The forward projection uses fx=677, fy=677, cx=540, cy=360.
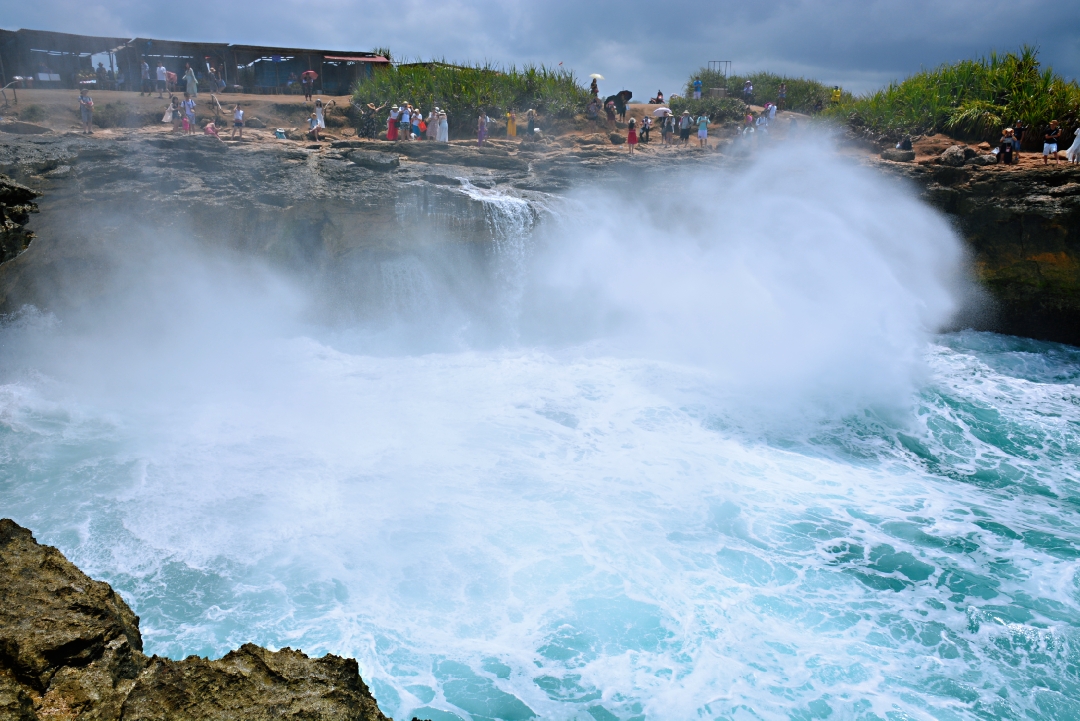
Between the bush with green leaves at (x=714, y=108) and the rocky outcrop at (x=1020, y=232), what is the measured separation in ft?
27.0

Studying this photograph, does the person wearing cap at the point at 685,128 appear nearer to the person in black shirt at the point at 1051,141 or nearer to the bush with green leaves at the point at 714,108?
the bush with green leaves at the point at 714,108

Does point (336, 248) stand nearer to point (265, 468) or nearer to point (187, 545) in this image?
point (265, 468)

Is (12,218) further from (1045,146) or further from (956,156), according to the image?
(1045,146)

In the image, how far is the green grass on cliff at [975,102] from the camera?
606 inches

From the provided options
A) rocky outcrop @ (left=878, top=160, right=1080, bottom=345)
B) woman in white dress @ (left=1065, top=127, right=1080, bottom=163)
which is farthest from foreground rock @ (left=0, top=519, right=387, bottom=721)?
woman in white dress @ (left=1065, top=127, right=1080, bottom=163)

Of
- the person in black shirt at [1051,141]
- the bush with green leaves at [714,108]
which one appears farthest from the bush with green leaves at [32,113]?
the person in black shirt at [1051,141]

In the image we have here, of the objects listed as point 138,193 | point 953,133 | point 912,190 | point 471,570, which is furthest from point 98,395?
point 953,133

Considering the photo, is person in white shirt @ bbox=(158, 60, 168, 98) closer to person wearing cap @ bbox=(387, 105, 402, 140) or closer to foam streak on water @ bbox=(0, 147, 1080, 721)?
person wearing cap @ bbox=(387, 105, 402, 140)

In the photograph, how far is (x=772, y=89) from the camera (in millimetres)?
24188

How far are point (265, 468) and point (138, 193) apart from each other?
6958mm

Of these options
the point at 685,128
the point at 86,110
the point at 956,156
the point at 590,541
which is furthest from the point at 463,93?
the point at 590,541

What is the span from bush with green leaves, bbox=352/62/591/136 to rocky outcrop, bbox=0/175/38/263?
45.0ft

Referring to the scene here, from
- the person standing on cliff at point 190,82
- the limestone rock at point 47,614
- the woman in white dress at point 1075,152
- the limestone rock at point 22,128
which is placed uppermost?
the person standing on cliff at point 190,82

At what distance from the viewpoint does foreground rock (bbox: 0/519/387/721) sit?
2.66 metres
